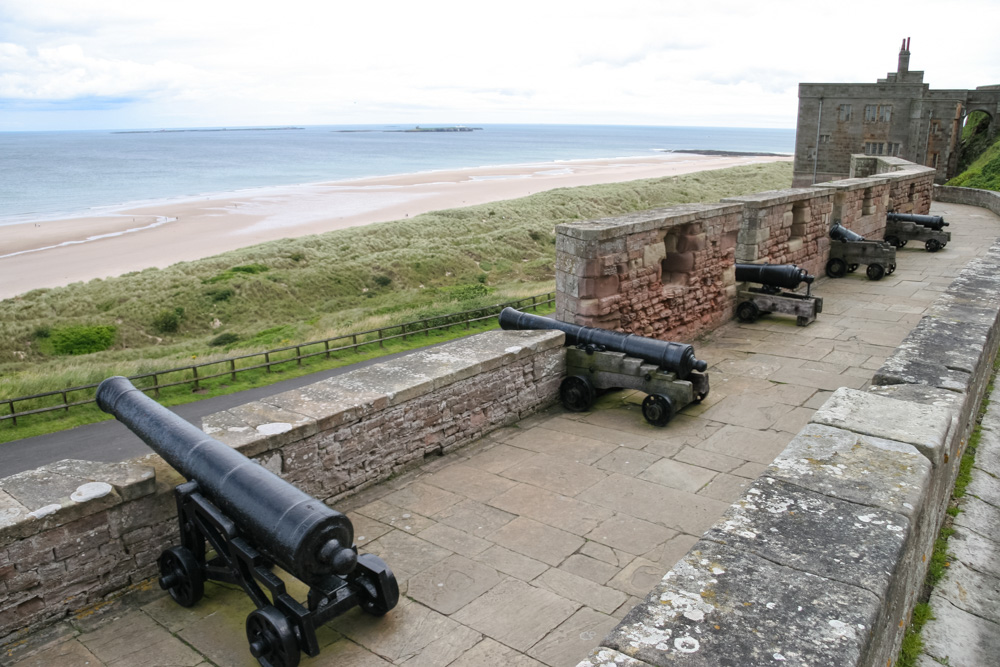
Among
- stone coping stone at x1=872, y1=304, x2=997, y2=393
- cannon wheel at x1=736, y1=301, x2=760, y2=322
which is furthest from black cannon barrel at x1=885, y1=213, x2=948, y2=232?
stone coping stone at x1=872, y1=304, x2=997, y2=393

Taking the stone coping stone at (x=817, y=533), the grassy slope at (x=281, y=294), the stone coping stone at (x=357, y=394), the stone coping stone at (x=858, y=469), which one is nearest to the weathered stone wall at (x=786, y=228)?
the stone coping stone at (x=357, y=394)

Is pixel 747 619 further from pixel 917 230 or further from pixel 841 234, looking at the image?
pixel 917 230

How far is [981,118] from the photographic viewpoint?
42.3 meters

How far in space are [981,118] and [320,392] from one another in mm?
49713

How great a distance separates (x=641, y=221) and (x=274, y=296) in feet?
82.4

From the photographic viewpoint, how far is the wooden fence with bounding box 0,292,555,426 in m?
15.3

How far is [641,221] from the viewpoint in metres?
6.79

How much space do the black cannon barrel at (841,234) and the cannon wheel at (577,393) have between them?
7156 mm

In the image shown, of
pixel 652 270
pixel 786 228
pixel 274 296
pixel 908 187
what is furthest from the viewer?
pixel 274 296

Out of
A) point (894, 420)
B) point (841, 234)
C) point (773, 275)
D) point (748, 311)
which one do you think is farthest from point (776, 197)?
point (894, 420)

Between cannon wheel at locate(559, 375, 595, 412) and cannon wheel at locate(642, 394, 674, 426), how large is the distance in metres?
0.52

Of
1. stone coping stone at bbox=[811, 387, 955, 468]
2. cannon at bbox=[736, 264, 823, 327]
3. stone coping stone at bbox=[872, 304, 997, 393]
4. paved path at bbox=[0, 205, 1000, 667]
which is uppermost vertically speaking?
stone coping stone at bbox=[872, 304, 997, 393]

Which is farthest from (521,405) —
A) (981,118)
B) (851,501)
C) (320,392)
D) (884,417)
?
(981,118)

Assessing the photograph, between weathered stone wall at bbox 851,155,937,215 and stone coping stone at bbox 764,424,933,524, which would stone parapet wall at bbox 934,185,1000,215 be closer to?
weathered stone wall at bbox 851,155,937,215
